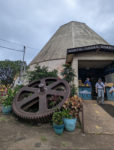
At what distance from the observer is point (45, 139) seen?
7.63ft

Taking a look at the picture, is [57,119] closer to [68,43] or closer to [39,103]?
[39,103]

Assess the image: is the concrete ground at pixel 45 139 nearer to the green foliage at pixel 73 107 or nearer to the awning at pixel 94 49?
the green foliage at pixel 73 107

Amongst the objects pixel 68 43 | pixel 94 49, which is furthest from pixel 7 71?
pixel 68 43

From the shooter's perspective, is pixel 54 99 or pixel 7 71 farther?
pixel 7 71

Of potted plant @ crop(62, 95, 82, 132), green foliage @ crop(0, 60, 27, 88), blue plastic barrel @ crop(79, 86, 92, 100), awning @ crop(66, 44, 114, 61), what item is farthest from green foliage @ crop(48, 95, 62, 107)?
green foliage @ crop(0, 60, 27, 88)

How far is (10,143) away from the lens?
2.15 m

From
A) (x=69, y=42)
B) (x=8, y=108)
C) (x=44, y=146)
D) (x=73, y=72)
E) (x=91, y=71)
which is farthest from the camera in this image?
(x=69, y=42)

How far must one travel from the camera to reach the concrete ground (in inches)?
81.7

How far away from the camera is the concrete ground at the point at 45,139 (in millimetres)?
2074

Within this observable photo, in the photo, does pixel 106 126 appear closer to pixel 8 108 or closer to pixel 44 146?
pixel 44 146

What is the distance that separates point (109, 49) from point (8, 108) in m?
7.07

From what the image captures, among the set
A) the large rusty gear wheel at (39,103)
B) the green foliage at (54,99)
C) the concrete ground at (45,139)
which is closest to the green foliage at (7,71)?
the large rusty gear wheel at (39,103)

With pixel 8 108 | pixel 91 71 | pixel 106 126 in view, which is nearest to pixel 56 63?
pixel 91 71

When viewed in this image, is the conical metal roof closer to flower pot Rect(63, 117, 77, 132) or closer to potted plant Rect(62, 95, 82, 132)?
potted plant Rect(62, 95, 82, 132)
